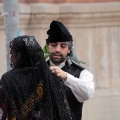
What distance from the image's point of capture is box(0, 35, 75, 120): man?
3.29 meters

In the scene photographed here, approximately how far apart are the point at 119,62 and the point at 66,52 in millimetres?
4832

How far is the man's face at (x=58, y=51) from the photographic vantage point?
4.16 meters

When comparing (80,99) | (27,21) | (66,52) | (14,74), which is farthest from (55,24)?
(27,21)

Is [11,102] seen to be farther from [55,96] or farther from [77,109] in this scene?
[77,109]

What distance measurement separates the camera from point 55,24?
13.8ft

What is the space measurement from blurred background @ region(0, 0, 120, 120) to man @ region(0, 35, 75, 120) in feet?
17.1

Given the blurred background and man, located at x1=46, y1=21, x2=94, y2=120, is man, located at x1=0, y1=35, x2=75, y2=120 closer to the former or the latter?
man, located at x1=46, y1=21, x2=94, y2=120

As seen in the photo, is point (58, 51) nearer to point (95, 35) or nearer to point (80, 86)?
point (80, 86)

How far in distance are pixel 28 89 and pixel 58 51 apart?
875 millimetres

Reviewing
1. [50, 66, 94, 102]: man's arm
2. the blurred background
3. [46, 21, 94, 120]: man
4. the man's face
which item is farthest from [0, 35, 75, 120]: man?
the blurred background

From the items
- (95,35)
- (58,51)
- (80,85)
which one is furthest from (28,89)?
(95,35)

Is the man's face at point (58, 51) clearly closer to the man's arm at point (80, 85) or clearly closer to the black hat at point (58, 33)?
the black hat at point (58, 33)

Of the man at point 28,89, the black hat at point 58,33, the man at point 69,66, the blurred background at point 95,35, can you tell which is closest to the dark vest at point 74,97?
the man at point 69,66

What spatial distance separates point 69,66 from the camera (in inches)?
166
